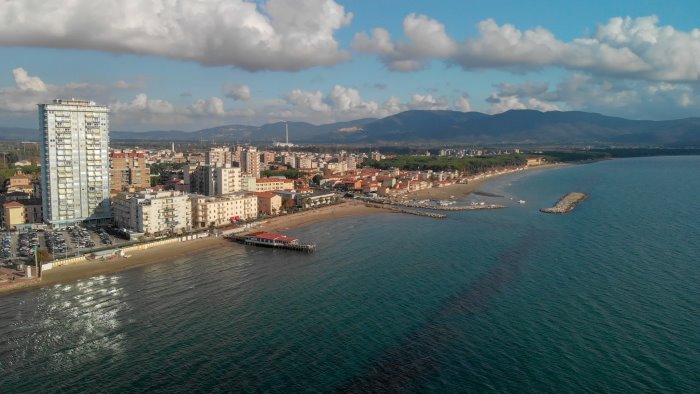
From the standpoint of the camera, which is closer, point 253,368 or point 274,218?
point 253,368

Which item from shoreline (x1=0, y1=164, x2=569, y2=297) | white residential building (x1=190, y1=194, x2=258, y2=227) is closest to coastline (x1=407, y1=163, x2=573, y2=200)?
shoreline (x1=0, y1=164, x2=569, y2=297)

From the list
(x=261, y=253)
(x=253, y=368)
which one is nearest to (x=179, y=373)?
(x=253, y=368)

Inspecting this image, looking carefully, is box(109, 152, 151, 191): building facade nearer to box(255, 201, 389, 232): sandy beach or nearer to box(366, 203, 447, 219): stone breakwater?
box(255, 201, 389, 232): sandy beach

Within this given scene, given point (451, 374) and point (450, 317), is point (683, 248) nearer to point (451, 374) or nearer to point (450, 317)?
point (450, 317)

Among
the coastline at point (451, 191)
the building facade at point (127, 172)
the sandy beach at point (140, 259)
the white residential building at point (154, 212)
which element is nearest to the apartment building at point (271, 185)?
the building facade at point (127, 172)

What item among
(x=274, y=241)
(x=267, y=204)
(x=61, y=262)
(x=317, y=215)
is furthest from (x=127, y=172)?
(x=61, y=262)

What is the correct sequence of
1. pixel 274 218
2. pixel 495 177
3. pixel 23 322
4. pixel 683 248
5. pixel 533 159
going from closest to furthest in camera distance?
pixel 23 322, pixel 683 248, pixel 274 218, pixel 495 177, pixel 533 159

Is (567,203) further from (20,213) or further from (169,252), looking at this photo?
(20,213)
